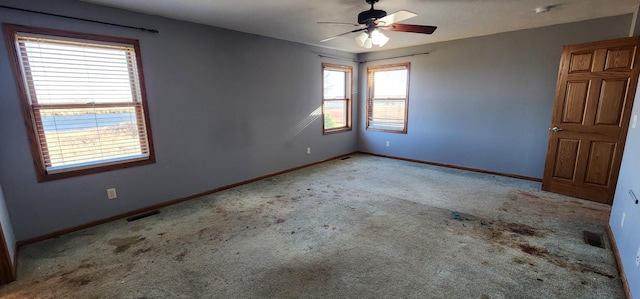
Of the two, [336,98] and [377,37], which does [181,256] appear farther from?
[336,98]

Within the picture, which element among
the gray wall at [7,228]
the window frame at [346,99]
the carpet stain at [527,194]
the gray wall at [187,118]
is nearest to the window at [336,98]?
the window frame at [346,99]

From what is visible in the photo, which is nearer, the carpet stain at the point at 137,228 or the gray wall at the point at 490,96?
the carpet stain at the point at 137,228

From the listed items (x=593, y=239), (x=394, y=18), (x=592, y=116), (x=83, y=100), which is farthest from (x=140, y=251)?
(x=592, y=116)

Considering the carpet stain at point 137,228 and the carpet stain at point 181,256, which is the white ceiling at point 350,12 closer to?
the carpet stain at point 137,228

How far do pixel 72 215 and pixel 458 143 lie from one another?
5755 mm

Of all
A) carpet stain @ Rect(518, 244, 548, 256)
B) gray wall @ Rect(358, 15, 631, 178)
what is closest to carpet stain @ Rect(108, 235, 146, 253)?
carpet stain @ Rect(518, 244, 548, 256)

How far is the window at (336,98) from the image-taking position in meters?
5.65

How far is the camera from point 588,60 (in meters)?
3.38

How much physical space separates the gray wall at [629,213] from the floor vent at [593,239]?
0.39 feet

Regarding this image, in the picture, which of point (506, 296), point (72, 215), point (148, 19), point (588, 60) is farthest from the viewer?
point (588, 60)

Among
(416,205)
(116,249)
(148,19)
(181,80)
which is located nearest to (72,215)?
(116,249)

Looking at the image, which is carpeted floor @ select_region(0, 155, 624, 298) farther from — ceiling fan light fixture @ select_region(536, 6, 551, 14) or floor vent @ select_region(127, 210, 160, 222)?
ceiling fan light fixture @ select_region(536, 6, 551, 14)

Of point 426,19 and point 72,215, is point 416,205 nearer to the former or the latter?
point 426,19

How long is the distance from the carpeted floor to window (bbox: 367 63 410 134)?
7.95ft
